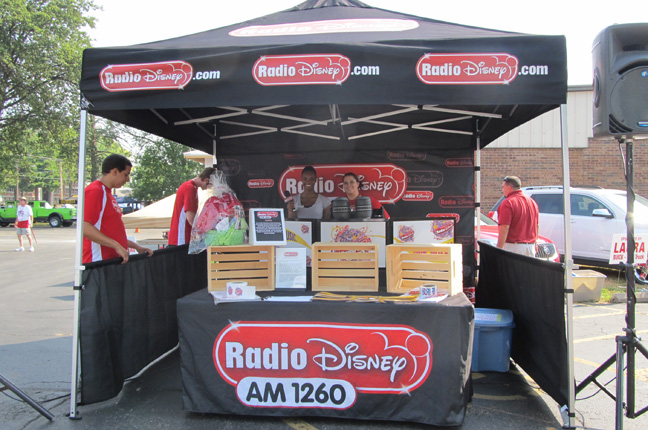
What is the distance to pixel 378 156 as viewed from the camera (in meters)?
5.59

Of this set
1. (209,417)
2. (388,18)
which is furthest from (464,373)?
(388,18)

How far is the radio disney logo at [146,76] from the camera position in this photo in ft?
10.4

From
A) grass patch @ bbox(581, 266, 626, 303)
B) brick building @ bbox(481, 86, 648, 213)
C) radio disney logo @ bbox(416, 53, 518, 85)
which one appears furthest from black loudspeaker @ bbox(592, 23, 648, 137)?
brick building @ bbox(481, 86, 648, 213)

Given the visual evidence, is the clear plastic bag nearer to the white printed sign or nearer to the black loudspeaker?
the black loudspeaker

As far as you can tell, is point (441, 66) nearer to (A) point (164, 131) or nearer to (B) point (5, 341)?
(A) point (164, 131)

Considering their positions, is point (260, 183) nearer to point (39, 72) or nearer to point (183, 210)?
point (183, 210)

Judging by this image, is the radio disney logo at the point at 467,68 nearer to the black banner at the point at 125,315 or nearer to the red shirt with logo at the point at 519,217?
the black banner at the point at 125,315

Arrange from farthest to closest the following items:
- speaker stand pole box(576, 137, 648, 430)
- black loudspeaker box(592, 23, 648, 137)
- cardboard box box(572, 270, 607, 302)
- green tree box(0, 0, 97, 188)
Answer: green tree box(0, 0, 97, 188), cardboard box box(572, 270, 607, 302), speaker stand pole box(576, 137, 648, 430), black loudspeaker box(592, 23, 648, 137)

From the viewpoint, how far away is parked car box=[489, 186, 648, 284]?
352 inches

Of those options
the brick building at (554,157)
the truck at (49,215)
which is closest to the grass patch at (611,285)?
the brick building at (554,157)

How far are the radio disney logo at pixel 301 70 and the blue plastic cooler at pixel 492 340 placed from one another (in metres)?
2.42

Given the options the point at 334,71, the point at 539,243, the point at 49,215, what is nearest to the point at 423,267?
the point at 334,71

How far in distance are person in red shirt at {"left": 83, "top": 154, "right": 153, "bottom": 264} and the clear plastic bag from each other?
0.59m

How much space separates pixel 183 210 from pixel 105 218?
4.49 feet
